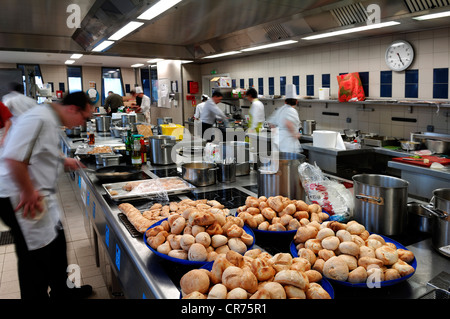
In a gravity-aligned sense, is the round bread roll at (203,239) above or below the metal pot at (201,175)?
below

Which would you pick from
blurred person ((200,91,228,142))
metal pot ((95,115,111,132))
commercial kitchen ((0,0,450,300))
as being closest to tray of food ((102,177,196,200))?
commercial kitchen ((0,0,450,300))

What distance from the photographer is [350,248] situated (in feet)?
3.80

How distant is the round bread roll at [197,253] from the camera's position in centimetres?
121

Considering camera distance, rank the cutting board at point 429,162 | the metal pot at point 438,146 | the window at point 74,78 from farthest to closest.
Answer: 1. the window at point 74,78
2. the metal pot at point 438,146
3. the cutting board at point 429,162

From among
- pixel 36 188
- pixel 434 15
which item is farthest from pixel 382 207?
pixel 434 15

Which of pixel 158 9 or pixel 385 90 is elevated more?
pixel 158 9

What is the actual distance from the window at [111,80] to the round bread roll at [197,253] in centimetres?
1712

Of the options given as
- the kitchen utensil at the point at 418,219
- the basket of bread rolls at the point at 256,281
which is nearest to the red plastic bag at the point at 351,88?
the kitchen utensil at the point at 418,219

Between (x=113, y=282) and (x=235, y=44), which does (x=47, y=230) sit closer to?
(x=113, y=282)

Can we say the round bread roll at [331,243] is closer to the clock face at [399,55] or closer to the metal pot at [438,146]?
the metal pot at [438,146]

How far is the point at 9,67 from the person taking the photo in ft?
49.0

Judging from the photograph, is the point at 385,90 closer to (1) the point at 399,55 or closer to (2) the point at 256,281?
(1) the point at 399,55

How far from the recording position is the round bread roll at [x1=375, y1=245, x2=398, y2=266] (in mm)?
1126

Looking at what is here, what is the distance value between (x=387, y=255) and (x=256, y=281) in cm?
46
